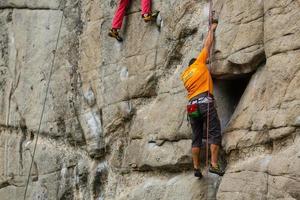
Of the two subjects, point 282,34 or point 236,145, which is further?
point 236,145

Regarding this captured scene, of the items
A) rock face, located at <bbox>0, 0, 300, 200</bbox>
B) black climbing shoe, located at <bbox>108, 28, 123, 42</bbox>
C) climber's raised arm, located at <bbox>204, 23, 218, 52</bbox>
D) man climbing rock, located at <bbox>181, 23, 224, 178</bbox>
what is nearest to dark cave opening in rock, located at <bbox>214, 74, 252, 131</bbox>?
rock face, located at <bbox>0, 0, 300, 200</bbox>

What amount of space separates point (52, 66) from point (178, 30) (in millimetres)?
3565

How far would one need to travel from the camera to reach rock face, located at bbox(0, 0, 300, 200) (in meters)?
7.81

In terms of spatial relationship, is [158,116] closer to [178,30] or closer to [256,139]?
[178,30]

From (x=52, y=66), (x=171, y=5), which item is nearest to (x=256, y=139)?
→ (x=171, y=5)

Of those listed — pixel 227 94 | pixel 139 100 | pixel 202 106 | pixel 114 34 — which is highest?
pixel 114 34

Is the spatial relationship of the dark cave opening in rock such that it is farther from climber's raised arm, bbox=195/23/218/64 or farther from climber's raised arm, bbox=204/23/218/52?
climber's raised arm, bbox=204/23/218/52

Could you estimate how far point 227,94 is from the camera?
8938mm

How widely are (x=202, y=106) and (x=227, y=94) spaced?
1.87ft

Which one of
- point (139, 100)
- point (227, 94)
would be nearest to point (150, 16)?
point (139, 100)

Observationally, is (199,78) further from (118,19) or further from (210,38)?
(118,19)

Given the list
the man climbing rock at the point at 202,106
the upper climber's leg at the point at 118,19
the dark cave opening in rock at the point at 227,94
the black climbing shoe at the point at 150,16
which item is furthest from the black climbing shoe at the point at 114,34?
the dark cave opening in rock at the point at 227,94

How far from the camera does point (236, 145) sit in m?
8.32

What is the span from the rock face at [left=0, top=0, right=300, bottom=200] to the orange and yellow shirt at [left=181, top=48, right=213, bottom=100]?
6.9 inches
